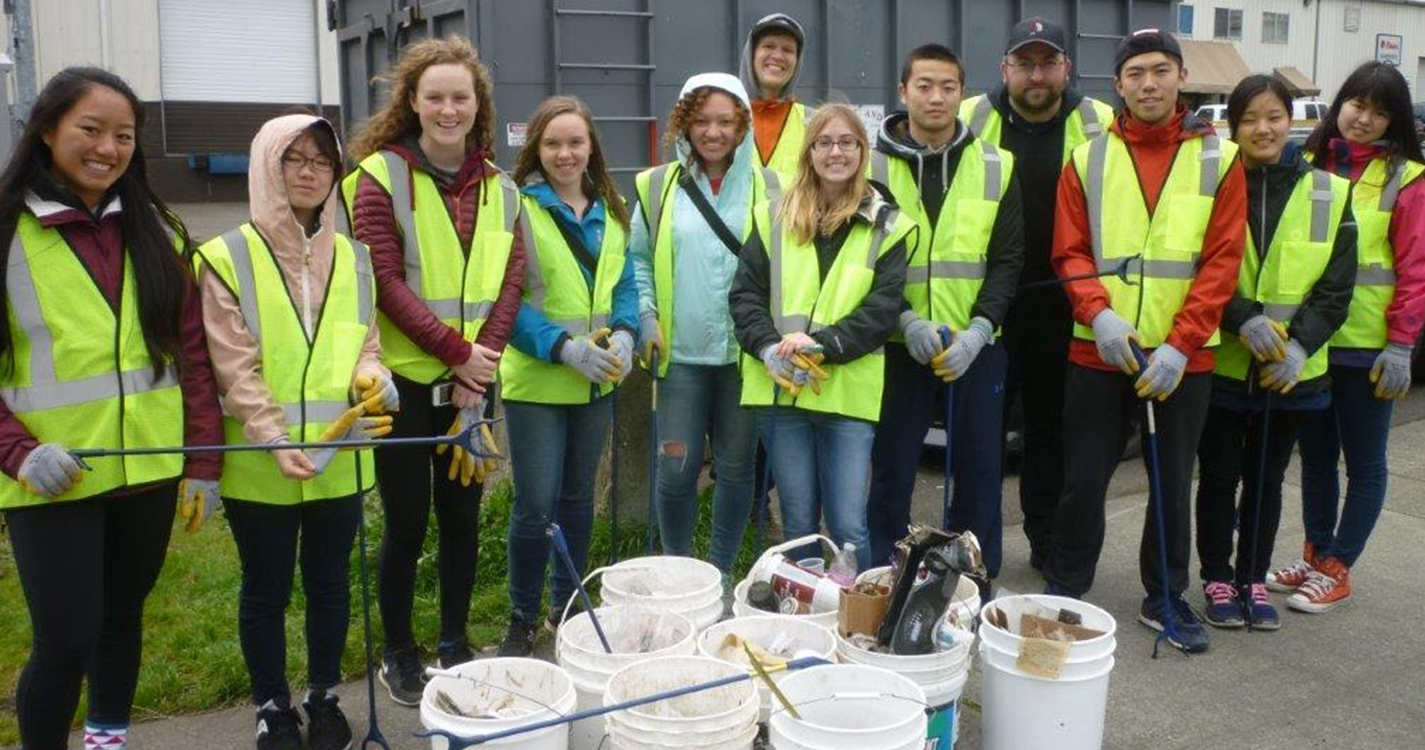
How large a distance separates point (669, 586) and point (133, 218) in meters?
1.73

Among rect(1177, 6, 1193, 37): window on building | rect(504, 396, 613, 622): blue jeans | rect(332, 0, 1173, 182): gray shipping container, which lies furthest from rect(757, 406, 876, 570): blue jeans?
rect(1177, 6, 1193, 37): window on building

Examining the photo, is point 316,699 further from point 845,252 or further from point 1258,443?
point 1258,443

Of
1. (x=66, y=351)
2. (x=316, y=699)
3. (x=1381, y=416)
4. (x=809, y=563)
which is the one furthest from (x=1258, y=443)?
(x=66, y=351)

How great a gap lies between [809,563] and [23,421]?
216 centimetres

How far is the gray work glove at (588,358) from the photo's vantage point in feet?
12.4

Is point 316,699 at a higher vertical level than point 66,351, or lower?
lower

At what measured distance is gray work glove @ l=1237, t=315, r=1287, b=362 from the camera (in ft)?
13.7

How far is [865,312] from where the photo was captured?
3869 millimetres

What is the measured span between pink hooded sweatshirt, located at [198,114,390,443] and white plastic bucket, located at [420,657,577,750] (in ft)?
2.64

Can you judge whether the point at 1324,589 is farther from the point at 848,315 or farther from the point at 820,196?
the point at 820,196

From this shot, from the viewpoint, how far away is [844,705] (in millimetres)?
2836

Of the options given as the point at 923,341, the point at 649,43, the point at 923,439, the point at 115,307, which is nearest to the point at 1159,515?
the point at 923,439

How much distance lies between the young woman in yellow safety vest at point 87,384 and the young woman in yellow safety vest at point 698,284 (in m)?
1.60

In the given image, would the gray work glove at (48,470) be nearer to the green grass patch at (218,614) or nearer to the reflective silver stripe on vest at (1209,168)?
the green grass patch at (218,614)
